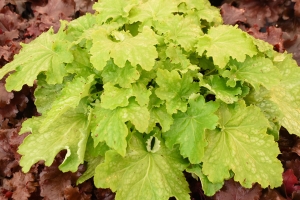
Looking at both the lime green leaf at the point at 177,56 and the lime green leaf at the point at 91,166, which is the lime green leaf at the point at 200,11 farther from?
the lime green leaf at the point at 91,166

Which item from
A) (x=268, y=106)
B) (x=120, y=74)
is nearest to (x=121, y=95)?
(x=120, y=74)

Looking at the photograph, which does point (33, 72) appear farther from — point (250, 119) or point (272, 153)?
point (272, 153)

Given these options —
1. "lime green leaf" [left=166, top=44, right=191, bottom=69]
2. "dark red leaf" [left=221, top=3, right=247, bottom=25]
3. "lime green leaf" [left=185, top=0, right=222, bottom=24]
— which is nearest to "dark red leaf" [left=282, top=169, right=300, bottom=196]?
"lime green leaf" [left=166, top=44, right=191, bottom=69]

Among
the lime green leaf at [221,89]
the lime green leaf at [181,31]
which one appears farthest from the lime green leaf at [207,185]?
the lime green leaf at [181,31]

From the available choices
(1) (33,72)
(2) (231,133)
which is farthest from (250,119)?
(1) (33,72)

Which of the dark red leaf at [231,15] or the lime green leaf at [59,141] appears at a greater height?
the lime green leaf at [59,141]

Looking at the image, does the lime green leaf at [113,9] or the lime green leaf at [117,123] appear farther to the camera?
the lime green leaf at [113,9]
